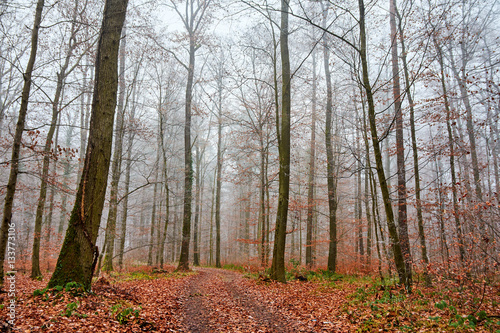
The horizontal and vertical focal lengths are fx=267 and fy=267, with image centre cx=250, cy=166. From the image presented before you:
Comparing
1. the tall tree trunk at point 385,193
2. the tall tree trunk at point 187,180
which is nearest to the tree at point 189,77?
the tall tree trunk at point 187,180

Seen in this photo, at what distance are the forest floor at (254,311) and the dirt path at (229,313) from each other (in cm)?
2

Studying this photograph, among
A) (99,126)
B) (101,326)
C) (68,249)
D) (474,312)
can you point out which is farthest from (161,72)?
(474,312)

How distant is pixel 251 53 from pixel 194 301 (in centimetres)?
1143

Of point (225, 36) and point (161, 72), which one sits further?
point (225, 36)

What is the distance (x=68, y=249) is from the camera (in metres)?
4.68

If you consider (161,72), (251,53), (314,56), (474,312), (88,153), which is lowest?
(474,312)

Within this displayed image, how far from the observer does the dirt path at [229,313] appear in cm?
448

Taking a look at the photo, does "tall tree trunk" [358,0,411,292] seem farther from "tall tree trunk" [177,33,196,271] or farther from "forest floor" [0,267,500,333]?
"tall tree trunk" [177,33,196,271]

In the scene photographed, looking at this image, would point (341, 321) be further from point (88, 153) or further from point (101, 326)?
point (88, 153)

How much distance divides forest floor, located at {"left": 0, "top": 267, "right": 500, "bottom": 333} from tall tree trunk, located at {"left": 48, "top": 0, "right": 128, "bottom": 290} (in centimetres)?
40

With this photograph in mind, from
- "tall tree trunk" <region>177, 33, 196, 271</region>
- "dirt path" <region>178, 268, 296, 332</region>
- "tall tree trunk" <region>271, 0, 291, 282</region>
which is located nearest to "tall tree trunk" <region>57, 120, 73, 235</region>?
"dirt path" <region>178, 268, 296, 332</region>

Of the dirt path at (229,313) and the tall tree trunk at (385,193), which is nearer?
the dirt path at (229,313)

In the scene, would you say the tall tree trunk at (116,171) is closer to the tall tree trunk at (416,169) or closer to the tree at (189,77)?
the tree at (189,77)

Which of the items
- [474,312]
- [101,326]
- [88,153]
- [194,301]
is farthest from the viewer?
[194,301]
